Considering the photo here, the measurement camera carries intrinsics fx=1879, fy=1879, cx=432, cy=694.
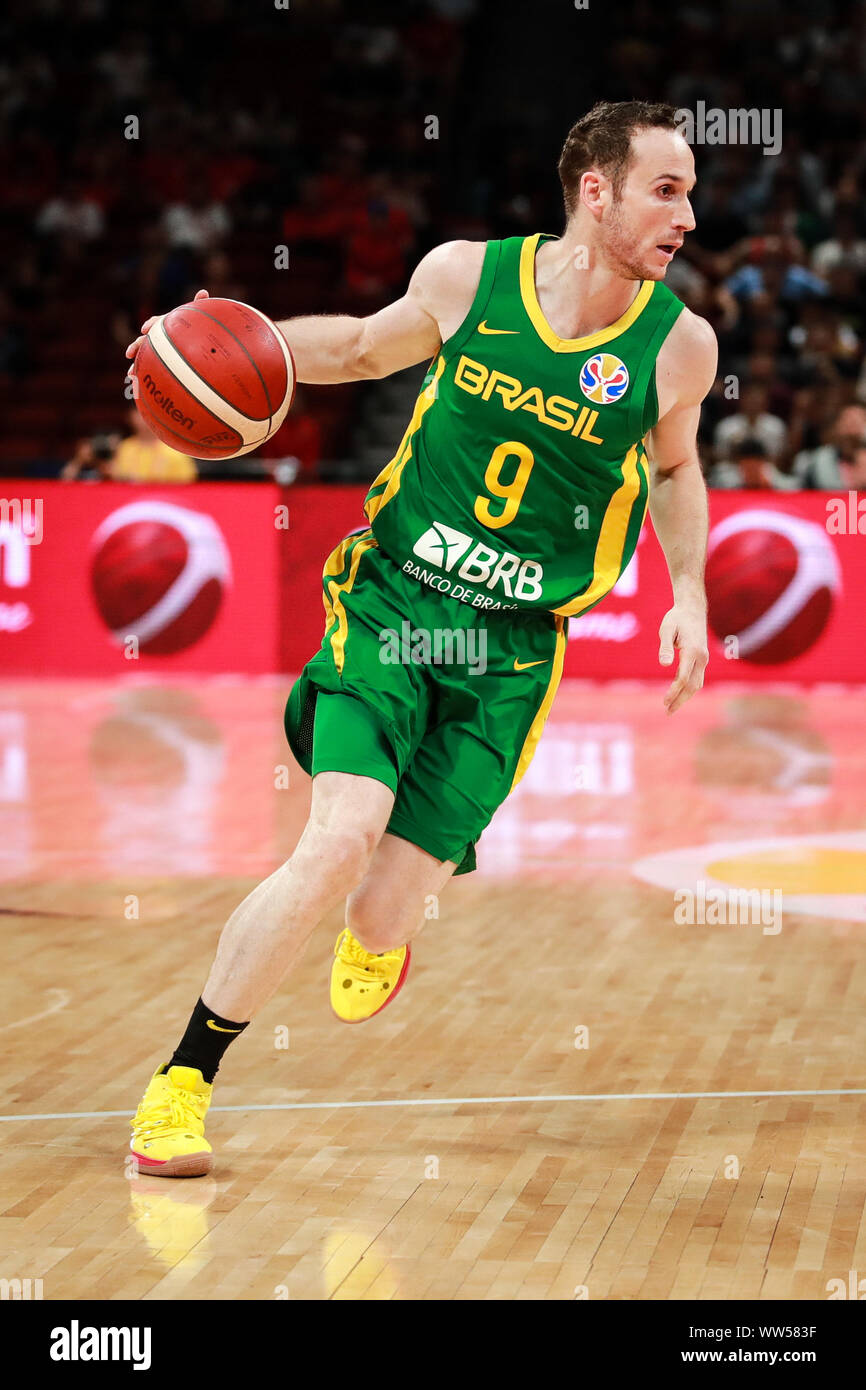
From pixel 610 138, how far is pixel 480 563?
3.23ft

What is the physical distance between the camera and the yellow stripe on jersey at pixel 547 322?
4223mm

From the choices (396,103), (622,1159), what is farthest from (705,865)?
(396,103)

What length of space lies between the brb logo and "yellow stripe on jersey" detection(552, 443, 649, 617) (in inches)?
4.7

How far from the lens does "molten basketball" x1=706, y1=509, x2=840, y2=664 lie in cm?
1173

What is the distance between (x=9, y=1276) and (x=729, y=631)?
893 cm

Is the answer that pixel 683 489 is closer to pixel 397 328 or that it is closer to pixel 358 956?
pixel 397 328

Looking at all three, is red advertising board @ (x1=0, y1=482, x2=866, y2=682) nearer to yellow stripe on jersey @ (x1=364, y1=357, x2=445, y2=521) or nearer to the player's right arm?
yellow stripe on jersey @ (x1=364, y1=357, x2=445, y2=521)

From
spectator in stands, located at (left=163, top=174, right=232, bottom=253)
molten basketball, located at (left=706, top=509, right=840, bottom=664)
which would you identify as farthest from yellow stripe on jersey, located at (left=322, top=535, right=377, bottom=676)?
spectator in stands, located at (left=163, top=174, right=232, bottom=253)

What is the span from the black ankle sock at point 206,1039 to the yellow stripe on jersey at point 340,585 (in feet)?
2.78

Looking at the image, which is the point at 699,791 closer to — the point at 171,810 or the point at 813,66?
the point at 171,810

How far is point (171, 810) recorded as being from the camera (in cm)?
866

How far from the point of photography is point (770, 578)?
11.8 meters
